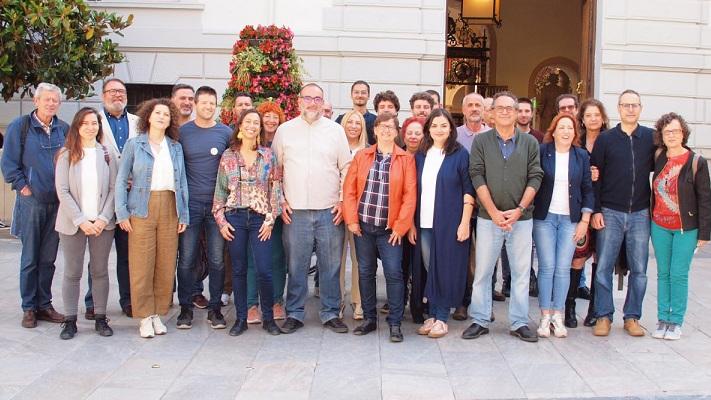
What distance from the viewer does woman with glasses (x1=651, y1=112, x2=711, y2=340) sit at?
20.0 ft

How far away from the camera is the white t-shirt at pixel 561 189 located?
20.6 ft

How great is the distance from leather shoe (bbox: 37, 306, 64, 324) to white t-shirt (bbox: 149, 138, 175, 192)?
5.24ft

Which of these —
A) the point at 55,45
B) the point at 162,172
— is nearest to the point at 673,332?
the point at 162,172

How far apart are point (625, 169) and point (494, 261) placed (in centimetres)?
135

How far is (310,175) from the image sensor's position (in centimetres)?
629

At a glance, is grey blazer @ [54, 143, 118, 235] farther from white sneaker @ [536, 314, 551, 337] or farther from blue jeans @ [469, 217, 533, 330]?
white sneaker @ [536, 314, 551, 337]

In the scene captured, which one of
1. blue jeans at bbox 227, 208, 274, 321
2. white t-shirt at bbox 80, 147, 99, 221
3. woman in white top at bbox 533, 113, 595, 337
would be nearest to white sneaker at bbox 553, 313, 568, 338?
woman in white top at bbox 533, 113, 595, 337

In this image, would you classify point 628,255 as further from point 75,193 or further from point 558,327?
point 75,193

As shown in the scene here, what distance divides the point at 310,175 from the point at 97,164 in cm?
175

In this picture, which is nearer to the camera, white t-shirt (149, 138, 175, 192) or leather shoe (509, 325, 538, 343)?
white t-shirt (149, 138, 175, 192)

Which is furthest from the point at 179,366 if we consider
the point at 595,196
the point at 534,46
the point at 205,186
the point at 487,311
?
the point at 534,46

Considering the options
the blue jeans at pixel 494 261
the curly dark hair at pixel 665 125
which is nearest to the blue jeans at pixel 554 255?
the blue jeans at pixel 494 261

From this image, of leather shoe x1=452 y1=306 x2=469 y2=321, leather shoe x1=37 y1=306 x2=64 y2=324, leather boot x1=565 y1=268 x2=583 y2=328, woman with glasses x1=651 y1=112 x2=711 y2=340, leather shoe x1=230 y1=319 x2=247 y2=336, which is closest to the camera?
woman with glasses x1=651 y1=112 x2=711 y2=340

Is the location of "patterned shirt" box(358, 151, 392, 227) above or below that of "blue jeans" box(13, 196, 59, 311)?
above
